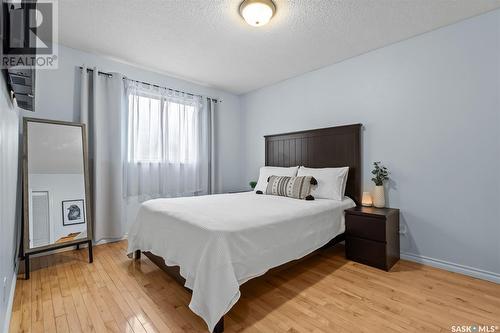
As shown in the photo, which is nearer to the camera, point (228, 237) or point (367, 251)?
point (228, 237)

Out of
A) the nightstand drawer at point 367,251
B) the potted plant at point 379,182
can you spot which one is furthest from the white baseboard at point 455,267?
the potted plant at point 379,182

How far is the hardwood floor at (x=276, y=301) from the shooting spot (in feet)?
5.06

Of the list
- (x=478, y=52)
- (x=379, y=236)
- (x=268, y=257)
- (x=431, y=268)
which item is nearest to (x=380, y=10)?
(x=478, y=52)

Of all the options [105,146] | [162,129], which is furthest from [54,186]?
[162,129]

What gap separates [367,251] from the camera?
2455 mm

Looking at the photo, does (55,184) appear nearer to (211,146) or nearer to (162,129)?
(162,129)

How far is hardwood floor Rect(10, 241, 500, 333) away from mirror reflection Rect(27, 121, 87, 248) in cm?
38

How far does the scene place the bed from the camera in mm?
1474

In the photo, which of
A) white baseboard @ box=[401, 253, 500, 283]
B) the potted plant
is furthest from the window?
white baseboard @ box=[401, 253, 500, 283]

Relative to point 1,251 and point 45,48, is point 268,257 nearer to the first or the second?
point 1,251

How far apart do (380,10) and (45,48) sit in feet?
12.3

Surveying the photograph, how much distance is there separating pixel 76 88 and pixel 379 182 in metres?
3.98

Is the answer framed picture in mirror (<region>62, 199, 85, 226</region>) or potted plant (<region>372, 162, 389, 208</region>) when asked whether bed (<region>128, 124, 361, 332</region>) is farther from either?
framed picture in mirror (<region>62, 199, 85, 226</region>)

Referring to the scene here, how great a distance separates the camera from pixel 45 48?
279 centimetres
